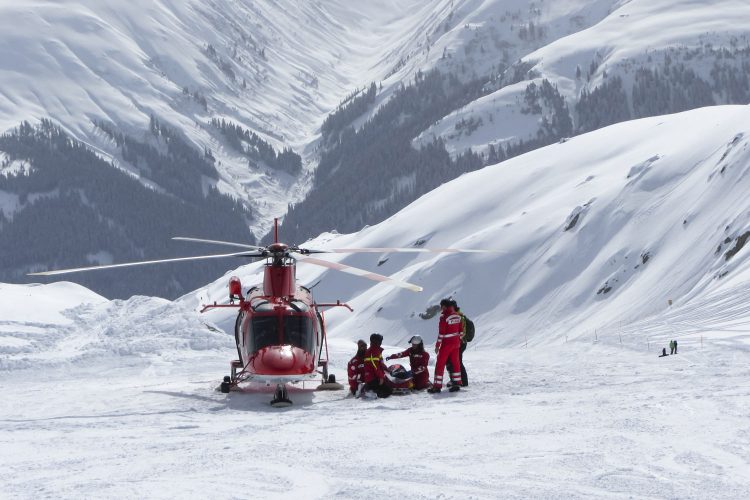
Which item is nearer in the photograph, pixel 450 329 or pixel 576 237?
pixel 450 329

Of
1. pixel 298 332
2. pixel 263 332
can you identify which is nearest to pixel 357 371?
pixel 298 332

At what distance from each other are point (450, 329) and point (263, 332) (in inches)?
→ 134

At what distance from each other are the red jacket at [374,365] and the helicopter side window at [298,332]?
3.75 ft

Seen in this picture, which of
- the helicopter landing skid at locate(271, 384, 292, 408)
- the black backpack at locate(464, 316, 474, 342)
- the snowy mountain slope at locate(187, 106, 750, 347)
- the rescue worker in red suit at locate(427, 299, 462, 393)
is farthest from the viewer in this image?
the snowy mountain slope at locate(187, 106, 750, 347)

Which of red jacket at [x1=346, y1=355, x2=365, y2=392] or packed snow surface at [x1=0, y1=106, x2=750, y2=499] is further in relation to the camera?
red jacket at [x1=346, y1=355, x2=365, y2=392]

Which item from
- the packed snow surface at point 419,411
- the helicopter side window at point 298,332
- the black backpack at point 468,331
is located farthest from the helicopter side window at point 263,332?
the black backpack at point 468,331

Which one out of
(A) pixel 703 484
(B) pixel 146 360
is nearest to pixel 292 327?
(B) pixel 146 360

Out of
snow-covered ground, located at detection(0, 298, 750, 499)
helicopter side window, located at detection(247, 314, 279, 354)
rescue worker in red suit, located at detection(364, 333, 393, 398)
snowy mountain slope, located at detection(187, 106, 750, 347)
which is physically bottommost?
snow-covered ground, located at detection(0, 298, 750, 499)

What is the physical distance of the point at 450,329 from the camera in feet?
55.0

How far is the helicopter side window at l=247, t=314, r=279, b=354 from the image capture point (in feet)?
54.7

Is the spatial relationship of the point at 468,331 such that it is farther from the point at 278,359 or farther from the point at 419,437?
the point at 419,437

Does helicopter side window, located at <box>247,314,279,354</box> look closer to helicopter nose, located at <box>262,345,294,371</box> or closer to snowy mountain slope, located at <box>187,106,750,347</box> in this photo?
helicopter nose, located at <box>262,345,294,371</box>

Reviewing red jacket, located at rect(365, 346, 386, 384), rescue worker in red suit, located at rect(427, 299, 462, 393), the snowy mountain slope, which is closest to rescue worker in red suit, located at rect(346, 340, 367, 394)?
red jacket, located at rect(365, 346, 386, 384)

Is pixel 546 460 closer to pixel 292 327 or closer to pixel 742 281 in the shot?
pixel 292 327
